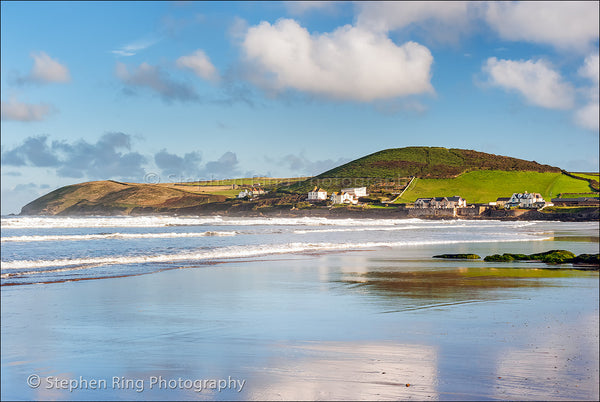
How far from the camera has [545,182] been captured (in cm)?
15500

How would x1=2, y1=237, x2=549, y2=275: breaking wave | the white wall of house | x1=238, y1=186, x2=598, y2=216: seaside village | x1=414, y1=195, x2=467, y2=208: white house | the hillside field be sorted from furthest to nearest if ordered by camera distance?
1. the white wall of house
2. the hillside field
3. x1=414, y1=195, x2=467, y2=208: white house
4. x1=238, y1=186, x2=598, y2=216: seaside village
5. x1=2, y1=237, x2=549, y2=275: breaking wave

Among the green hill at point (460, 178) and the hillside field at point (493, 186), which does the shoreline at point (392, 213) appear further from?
the green hill at point (460, 178)

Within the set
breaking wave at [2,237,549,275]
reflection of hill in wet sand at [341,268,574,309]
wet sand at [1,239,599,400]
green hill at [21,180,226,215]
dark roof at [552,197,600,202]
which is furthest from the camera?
green hill at [21,180,226,215]

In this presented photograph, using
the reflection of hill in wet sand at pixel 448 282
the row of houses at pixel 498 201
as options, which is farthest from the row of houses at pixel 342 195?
the reflection of hill in wet sand at pixel 448 282

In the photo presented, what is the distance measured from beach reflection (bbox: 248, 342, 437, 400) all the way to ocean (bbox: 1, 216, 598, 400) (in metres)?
0.03

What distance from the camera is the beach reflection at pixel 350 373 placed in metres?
6.40

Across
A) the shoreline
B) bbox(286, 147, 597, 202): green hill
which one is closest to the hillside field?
bbox(286, 147, 597, 202): green hill

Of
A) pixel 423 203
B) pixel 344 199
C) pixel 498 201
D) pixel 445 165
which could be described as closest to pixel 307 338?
pixel 423 203

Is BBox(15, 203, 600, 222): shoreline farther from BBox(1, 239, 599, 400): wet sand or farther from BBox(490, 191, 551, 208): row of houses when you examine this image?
BBox(1, 239, 599, 400): wet sand

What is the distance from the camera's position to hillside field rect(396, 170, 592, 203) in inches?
5738

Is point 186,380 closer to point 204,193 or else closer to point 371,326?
point 371,326

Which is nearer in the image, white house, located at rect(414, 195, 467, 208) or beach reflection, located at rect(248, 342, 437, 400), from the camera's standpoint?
beach reflection, located at rect(248, 342, 437, 400)

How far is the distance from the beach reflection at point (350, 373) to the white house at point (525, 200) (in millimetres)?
→ 134960

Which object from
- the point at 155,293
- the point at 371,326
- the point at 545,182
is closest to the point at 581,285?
the point at 371,326
